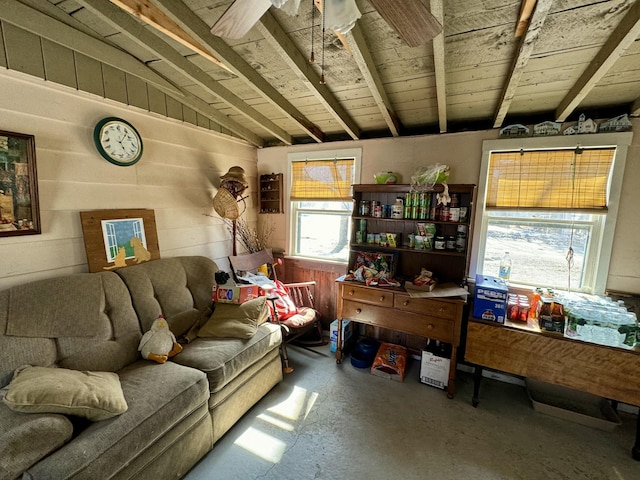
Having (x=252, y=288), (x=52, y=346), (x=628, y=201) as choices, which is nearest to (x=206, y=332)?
(x=252, y=288)

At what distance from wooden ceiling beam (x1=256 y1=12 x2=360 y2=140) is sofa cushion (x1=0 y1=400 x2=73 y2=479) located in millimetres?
2104

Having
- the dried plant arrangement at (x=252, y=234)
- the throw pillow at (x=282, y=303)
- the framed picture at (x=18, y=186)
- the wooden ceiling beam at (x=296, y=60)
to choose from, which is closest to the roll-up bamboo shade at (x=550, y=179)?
the wooden ceiling beam at (x=296, y=60)

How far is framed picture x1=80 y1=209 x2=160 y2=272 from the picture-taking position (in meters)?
2.06

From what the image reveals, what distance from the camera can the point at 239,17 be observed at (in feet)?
3.90

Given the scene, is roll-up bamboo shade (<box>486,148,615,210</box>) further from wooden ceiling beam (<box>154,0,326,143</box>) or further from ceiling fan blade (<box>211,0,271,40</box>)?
ceiling fan blade (<box>211,0,271,40</box>)

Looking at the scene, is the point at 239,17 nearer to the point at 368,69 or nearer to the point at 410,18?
the point at 410,18

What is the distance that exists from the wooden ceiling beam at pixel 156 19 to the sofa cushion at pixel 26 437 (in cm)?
200

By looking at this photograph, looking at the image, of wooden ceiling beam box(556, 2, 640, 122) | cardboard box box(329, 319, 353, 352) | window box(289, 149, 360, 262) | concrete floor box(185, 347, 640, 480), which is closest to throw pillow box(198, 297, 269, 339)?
concrete floor box(185, 347, 640, 480)

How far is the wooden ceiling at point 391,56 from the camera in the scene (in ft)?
4.75

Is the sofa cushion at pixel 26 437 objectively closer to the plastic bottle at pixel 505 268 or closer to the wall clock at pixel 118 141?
the wall clock at pixel 118 141

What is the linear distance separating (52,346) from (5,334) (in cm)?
21

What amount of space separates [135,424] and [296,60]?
86.6 inches

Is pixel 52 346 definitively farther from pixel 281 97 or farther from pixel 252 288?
pixel 281 97

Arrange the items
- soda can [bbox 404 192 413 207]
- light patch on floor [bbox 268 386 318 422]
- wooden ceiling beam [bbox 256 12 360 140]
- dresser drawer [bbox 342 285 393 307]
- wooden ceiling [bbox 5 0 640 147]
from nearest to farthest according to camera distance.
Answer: wooden ceiling [bbox 5 0 640 147]
wooden ceiling beam [bbox 256 12 360 140]
light patch on floor [bbox 268 386 318 422]
dresser drawer [bbox 342 285 393 307]
soda can [bbox 404 192 413 207]
